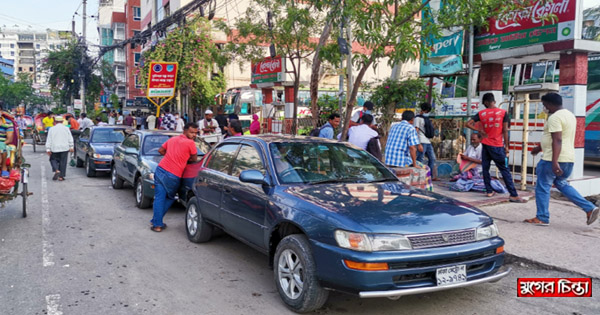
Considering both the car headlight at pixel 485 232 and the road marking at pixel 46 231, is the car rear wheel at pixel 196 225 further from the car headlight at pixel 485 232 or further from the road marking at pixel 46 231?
the car headlight at pixel 485 232

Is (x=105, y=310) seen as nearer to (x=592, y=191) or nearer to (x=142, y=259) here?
(x=142, y=259)

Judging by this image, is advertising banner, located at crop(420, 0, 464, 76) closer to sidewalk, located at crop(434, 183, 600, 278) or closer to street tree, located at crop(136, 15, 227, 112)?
sidewalk, located at crop(434, 183, 600, 278)

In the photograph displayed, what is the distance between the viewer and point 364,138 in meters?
8.14

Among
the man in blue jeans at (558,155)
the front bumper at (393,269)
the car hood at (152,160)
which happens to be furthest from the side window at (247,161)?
the man in blue jeans at (558,155)

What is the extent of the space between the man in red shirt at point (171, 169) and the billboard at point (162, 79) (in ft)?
32.3

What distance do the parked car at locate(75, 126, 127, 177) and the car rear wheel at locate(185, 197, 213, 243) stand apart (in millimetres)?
7305

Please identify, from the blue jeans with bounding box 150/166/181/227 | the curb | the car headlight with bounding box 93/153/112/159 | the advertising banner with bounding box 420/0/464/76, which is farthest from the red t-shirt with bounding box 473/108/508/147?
the car headlight with bounding box 93/153/112/159

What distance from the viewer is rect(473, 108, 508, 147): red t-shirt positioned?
27.2 feet

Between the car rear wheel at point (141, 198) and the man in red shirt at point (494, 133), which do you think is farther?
the car rear wheel at point (141, 198)

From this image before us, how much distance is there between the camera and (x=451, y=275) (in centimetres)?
384

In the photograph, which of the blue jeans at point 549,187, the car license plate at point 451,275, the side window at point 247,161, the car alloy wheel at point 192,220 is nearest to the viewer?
the car license plate at point 451,275

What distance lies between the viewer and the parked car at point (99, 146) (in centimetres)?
1307

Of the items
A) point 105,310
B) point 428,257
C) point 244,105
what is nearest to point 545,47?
point 428,257

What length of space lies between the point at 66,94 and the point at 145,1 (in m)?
11.9
